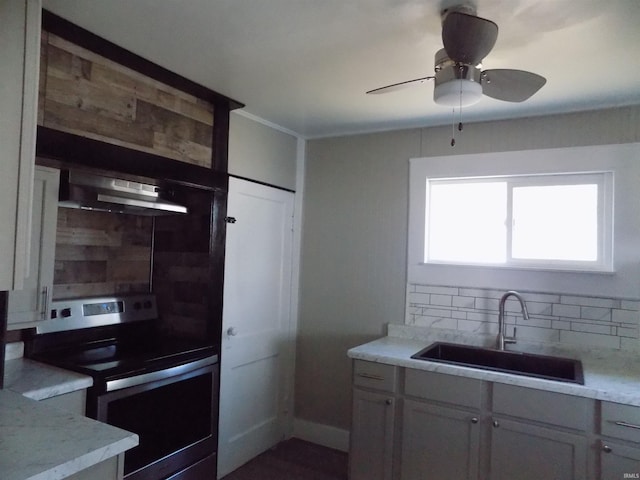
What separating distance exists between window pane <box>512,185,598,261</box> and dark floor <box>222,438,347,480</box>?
1814 mm

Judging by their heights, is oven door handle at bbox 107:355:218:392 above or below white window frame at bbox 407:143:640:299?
Answer: below

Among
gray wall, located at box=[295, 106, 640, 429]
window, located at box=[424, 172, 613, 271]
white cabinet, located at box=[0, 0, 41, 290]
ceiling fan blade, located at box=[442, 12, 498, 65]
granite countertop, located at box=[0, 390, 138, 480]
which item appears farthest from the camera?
gray wall, located at box=[295, 106, 640, 429]

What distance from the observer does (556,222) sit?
2762 mm

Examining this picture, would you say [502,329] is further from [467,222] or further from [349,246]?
[349,246]

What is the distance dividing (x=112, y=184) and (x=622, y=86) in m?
2.54

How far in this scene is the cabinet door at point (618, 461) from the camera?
1943mm

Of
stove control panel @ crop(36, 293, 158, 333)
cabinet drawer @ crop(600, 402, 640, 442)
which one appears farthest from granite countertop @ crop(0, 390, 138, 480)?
cabinet drawer @ crop(600, 402, 640, 442)

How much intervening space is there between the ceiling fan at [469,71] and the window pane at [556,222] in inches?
43.3

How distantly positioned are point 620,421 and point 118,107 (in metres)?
2.68

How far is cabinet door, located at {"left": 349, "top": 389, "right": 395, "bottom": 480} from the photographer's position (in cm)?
252

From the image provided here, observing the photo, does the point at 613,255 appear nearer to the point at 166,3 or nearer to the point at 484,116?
the point at 484,116

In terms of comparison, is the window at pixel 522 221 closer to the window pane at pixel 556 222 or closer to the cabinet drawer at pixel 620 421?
the window pane at pixel 556 222

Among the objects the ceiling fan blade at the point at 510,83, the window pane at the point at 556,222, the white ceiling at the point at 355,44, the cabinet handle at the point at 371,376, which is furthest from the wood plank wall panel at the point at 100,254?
the window pane at the point at 556,222

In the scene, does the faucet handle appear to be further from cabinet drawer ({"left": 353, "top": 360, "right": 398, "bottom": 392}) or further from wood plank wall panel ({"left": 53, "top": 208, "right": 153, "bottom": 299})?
wood plank wall panel ({"left": 53, "top": 208, "right": 153, "bottom": 299})
